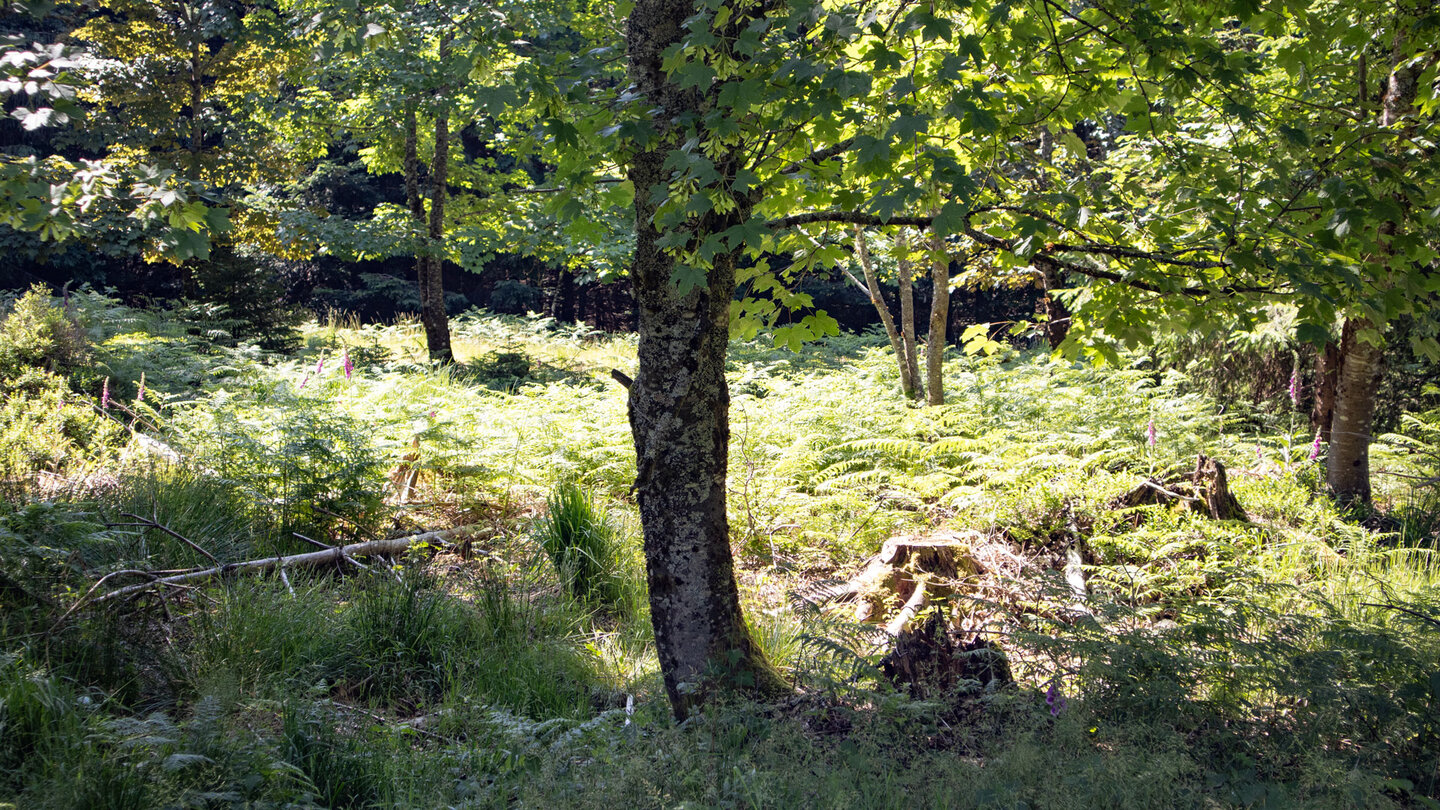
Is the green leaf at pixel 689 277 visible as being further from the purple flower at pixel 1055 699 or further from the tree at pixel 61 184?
the purple flower at pixel 1055 699

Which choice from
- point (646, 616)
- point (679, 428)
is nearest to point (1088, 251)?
point (679, 428)

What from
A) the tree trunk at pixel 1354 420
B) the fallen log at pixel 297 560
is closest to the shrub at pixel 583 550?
the fallen log at pixel 297 560

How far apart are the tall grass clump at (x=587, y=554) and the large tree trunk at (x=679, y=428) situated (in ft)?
5.34

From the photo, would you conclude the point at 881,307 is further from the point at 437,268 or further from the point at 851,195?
the point at 437,268

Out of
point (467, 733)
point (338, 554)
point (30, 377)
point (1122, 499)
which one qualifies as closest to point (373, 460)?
point (338, 554)

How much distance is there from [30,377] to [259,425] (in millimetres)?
3258

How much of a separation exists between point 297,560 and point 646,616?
7.09 feet

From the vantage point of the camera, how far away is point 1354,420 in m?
6.31

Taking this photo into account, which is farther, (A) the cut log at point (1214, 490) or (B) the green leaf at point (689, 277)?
(A) the cut log at point (1214, 490)

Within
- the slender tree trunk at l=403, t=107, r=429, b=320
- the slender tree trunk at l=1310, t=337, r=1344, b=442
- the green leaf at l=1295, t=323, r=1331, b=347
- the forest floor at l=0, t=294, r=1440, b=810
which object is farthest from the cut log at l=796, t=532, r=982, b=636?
the slender tree trunk at l=403, t=107, r=429, b=320

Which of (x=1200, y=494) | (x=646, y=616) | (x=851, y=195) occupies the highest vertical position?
(x=851, y=195)

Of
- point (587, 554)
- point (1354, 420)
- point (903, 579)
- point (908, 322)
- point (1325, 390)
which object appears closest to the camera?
point (903, 579)

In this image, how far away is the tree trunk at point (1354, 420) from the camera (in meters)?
6.28

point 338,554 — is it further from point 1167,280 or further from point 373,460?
point 1167,280
